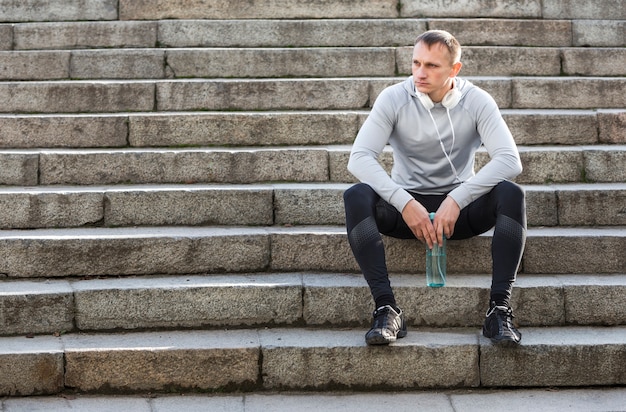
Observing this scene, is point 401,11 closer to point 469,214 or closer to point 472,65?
point 472,65

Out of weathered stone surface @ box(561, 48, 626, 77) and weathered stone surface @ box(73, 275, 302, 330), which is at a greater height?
weathered stone surface @ box(561, 48, 626, 77)

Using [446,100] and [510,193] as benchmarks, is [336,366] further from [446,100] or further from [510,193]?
[446,100]

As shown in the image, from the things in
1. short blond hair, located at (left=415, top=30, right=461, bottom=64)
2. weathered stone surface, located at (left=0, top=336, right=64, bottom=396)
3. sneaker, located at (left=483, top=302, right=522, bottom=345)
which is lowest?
weathered stone surface, located at (left=0, top=336, right=64, bottom=396)

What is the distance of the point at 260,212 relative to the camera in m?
4.84

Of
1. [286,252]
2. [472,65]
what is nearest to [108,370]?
[286,252]

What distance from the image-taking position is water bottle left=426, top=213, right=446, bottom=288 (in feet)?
13.6

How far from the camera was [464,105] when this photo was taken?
169 inches

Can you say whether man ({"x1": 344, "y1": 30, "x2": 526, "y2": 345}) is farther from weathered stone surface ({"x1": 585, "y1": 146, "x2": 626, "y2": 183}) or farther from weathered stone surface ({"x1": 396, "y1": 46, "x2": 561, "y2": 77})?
weathered stone surface ({"x1": 396, "y1": 46, "x2": 561, "y2": 77})

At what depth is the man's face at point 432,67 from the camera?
13.6 ft

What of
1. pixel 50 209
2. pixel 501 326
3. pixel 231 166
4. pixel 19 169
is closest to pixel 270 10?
pixel 231 166

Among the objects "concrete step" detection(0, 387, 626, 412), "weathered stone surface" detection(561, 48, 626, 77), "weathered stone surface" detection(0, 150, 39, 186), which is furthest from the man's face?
"weathered stone surface" detection(561, 48, 626, 77)

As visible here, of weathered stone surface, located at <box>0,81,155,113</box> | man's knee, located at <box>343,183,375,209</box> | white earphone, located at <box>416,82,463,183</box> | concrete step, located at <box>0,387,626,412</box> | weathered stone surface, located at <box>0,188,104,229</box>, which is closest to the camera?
concrete step, located at <box>0,387,626,412</box>

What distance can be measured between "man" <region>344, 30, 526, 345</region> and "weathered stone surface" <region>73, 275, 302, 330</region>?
0.50 meters

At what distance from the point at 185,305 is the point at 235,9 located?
12.3 ft
